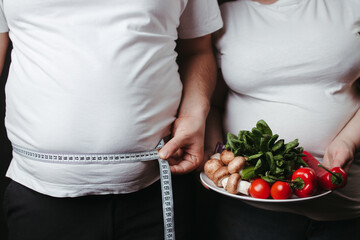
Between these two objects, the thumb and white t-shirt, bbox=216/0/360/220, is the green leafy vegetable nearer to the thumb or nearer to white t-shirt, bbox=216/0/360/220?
white t-shirt, bbox=216/0/360/220

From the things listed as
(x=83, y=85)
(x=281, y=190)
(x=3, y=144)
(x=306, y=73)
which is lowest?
(x=3, y=144)

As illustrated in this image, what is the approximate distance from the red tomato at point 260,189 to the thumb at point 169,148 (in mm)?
336

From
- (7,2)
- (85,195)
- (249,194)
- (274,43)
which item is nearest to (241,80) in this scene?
(274,43)

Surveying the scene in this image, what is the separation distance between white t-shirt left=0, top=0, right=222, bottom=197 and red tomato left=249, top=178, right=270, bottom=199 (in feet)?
1.40

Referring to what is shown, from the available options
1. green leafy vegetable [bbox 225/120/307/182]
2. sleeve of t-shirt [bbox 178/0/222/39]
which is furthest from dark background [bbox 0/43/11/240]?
green leafy vegetable [bbox 225/120/307/182]

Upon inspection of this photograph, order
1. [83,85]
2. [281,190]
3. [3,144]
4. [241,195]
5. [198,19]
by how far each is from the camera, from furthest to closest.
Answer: [3,144]
[198,19]
[241,195]
[281,190]
[83,85]

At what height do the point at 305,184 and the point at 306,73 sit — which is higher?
the point at 306,73

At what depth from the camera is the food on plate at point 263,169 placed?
1.25 meters

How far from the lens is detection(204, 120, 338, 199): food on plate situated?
1251 millimetres

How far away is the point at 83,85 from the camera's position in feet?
3.70

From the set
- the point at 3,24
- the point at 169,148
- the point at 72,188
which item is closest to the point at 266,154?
the point at 169,148

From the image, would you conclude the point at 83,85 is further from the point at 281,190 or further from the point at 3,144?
the point at 3,144

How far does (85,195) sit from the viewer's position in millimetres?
1251

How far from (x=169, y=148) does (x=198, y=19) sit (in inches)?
25.1
